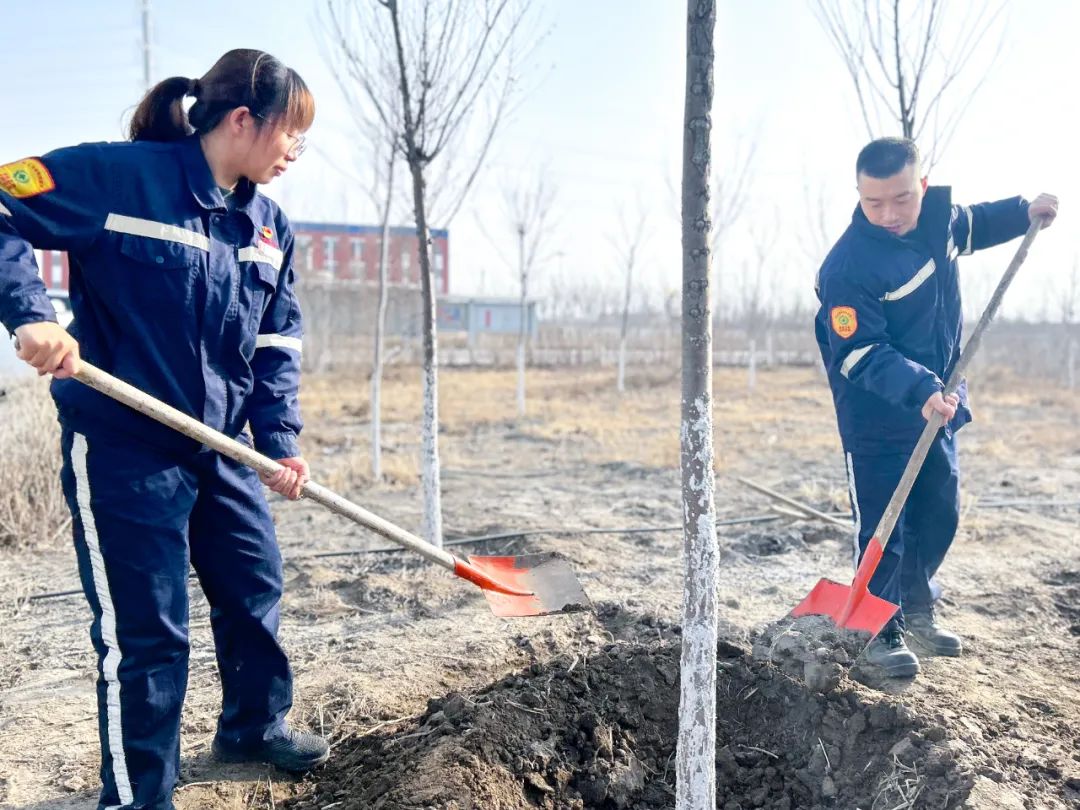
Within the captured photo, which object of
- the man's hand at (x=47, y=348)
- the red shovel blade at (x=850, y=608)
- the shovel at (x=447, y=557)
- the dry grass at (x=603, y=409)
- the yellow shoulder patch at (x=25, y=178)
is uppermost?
the yellow shoulder patch at (x=25, y=178)

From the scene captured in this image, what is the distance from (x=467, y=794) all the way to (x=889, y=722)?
118 cm

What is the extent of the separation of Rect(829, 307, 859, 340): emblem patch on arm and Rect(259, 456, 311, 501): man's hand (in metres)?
1.86

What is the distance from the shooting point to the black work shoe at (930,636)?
9.96 ft

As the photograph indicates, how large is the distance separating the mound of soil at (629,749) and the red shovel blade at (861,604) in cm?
35

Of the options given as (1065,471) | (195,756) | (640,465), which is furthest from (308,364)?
(195,756)

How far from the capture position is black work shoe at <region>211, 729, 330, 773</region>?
2.31 meters

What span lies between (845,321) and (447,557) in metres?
1.59

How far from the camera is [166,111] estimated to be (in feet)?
6.91

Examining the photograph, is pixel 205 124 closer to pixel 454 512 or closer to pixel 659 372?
pixel 454 512

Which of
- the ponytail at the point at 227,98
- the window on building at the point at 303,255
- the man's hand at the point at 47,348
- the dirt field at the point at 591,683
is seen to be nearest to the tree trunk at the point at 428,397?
the dirt field at the point at 591,683

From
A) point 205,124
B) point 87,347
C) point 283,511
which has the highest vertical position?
point 205,124

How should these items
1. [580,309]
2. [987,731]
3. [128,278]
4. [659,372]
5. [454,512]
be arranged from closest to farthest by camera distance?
[128,278], [987,731], [454,512], [659,372], [580,309]

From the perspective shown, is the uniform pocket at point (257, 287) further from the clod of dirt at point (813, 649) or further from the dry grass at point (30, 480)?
the dry grass at point (30, 480)

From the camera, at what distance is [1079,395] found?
18984 millimetres
